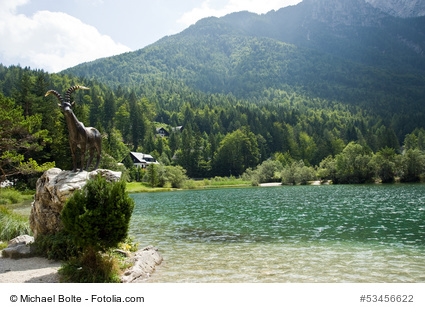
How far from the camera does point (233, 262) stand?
16.2 meters

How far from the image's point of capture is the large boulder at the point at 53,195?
49.3 ft

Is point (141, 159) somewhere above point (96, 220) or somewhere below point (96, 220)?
above

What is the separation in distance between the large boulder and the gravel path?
153 cm

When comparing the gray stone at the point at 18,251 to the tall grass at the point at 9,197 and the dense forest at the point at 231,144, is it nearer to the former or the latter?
the dense forest at the point at 231,144

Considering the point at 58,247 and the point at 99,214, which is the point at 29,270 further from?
the point at 99,214

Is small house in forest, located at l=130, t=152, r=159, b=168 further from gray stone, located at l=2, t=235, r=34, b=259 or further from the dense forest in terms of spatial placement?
gray stone, located at l=2, t=235, r=34, b=259

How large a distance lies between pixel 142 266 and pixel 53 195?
505 cm

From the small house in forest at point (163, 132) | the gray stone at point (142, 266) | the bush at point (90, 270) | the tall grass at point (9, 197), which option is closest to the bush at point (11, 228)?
the gray stone at point (142, 266)

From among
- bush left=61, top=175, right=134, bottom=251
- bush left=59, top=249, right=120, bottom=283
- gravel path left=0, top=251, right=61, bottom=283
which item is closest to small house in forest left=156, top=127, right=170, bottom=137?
gravel path left=0, top=251, right=61, bottom=283

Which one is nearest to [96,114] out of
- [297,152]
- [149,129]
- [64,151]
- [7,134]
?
[149,129]

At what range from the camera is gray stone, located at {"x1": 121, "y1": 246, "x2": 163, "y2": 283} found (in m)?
12.9

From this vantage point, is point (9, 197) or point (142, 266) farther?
point (9, 197)

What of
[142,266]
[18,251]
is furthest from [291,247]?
[18,251]

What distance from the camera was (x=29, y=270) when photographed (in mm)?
13312
